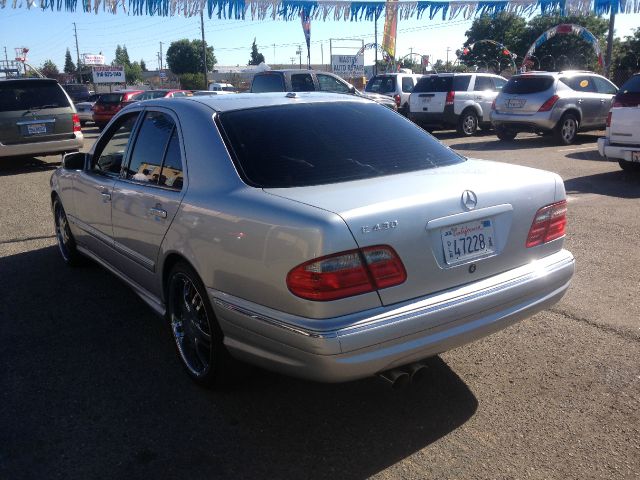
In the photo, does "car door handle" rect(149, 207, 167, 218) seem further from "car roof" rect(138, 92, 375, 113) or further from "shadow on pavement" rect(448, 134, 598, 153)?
"shadow on pavement" rect(448, 134, 598, 153)

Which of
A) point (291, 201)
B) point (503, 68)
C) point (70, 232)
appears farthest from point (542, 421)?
point (503, 68)

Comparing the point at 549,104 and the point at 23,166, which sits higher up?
the point at 549,104

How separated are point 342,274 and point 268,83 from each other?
45.9ft

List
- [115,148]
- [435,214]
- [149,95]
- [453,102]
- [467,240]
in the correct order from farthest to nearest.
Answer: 1. [149,95]
2. [453,102]
3. [115,148]
4. [467,240]
5. [435,214]

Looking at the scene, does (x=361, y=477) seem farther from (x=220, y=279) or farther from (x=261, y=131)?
(x=261, y=131)

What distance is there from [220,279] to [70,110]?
10998mm

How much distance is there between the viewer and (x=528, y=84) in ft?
47.9

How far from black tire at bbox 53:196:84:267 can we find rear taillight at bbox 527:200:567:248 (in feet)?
13.2

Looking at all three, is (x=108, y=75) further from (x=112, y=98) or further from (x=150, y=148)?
(x=150, y=148)

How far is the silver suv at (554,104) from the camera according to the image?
46.5ft

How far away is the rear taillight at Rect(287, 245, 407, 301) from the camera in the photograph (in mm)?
2568

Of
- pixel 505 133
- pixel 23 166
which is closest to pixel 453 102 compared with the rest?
pixel 505 133

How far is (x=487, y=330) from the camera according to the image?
297 centimetres

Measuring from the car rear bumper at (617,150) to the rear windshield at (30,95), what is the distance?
1015 centimetres
